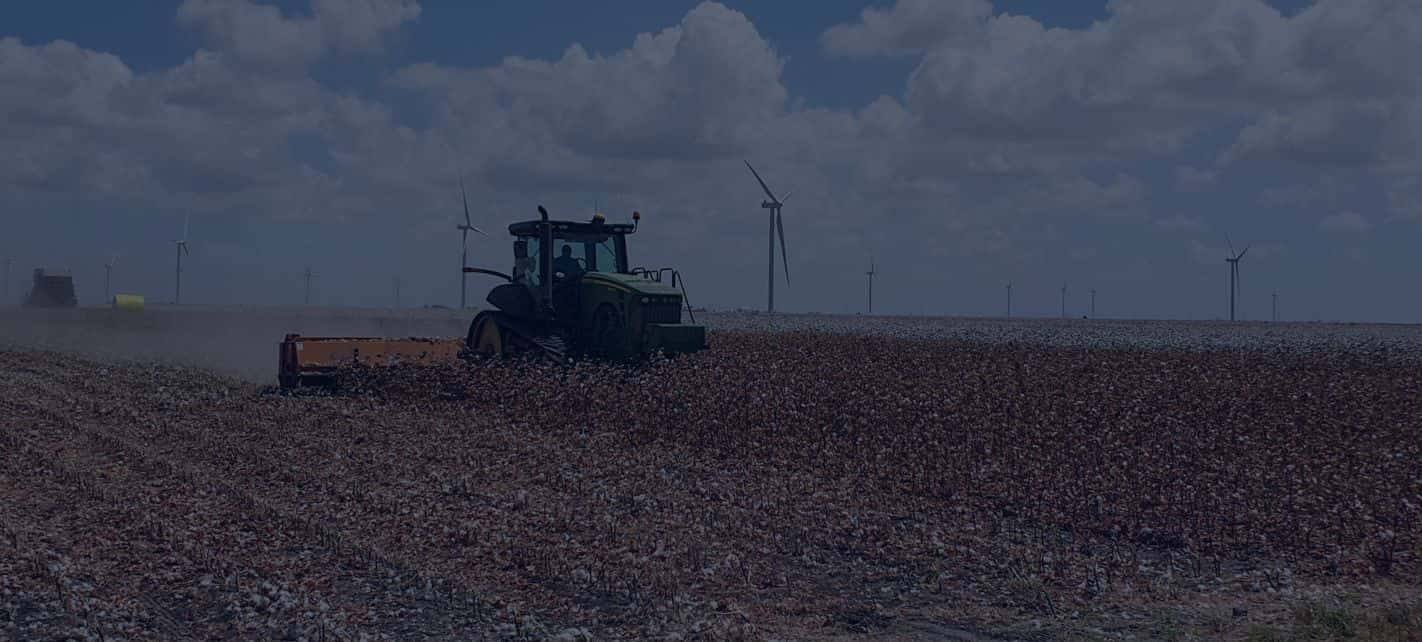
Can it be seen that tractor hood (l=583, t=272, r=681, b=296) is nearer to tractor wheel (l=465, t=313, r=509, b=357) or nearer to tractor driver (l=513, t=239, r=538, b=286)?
tractor driver (l=513, t=239, r=538, b=286)

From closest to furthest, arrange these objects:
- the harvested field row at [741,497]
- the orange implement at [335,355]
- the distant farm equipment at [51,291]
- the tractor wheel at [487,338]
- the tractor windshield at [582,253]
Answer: the harvested field row at [741,497], the orange implement at [335,355], the tractor windshield at [582,253], the tractor wheel at [487,338], the distant farm equipment at [51,291]

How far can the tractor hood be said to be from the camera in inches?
747

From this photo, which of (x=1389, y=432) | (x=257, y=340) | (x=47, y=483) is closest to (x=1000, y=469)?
(x=1389, y=432)

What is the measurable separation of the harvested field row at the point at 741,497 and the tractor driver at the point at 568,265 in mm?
2201

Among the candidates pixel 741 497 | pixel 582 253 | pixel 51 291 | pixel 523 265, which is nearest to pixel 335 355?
pixel 523 265

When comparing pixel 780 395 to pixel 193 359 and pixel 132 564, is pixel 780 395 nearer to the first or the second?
pixel 132 564

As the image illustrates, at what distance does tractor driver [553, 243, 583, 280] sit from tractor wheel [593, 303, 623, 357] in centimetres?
82

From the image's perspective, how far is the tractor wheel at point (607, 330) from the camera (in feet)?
63.4

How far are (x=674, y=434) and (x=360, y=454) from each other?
12.5 ft

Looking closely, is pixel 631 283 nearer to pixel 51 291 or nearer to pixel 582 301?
pixel 582 301

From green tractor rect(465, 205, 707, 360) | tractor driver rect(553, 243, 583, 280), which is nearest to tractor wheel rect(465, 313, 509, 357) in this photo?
green tractor rect(465, 205, 707, 360)

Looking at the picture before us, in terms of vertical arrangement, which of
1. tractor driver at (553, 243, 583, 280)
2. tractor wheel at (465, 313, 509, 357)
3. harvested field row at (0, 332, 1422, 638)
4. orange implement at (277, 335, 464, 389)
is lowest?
harvested field row at (0, 332, 1422, 638)

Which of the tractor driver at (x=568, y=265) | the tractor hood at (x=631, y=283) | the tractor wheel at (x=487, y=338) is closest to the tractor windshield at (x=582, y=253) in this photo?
the tractor driver at (x=568, y=265)

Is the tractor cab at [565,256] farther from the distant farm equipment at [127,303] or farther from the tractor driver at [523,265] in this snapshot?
the distant farm equipment at [127,303]
